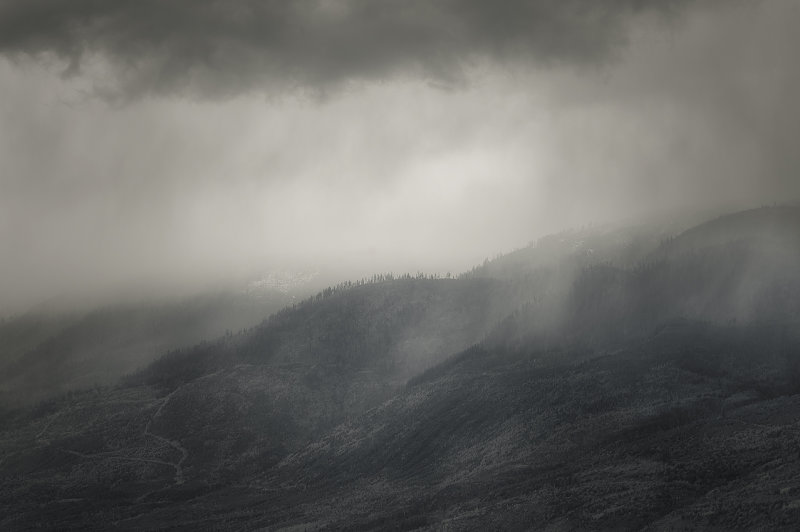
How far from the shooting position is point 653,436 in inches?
7254

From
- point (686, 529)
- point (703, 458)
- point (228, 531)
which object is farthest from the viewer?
point (228, 531)

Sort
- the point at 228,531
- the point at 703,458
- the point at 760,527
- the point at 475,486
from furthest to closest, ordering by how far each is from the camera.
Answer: the point at 228,531 → the point at 475,486 → the point at 703,458 → the point at 760,527

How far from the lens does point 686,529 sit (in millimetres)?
118312

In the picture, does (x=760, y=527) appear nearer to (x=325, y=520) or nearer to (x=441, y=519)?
(x=441, y=519)

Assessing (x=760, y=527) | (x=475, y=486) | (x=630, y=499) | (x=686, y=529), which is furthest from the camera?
(x=475, y=486)

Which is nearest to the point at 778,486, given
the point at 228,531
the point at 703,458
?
the point at 703,458

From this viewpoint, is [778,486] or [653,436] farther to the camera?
[653,436]

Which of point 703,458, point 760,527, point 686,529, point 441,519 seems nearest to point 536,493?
point 441,519

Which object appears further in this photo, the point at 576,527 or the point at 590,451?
the point at 590,451

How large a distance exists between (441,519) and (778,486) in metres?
61.5

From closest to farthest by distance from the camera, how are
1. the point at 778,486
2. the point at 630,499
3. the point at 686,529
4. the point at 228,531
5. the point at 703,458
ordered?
the point at 686,529 → the point at 778,486 → the point at 630,499 → the point at 703,458 → the point at 228,531

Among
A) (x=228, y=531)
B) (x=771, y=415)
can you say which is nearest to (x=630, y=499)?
(x=771, y=415)

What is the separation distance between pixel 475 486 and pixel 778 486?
70.2 m

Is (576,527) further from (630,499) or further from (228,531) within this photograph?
(228,531)
